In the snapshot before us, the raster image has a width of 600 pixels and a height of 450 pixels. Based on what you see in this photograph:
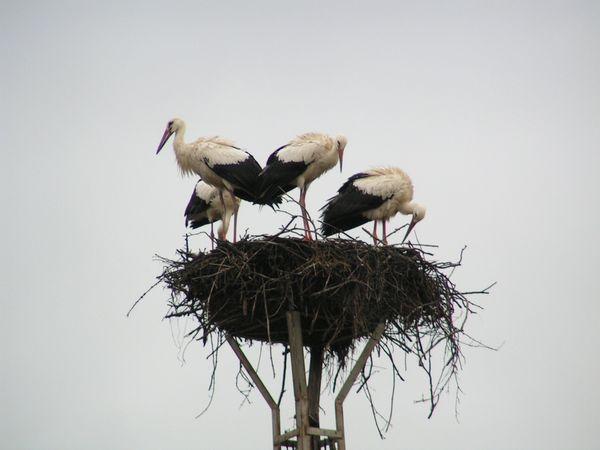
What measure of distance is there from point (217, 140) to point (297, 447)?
4288 millimetres

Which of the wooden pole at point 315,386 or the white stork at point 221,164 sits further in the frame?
the white stork at point 221,164

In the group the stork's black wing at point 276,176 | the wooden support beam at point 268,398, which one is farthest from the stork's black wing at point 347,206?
the wooden support beam at point 268,398

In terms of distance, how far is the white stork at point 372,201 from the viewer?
36.1ft

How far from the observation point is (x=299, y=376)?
8.08 metres

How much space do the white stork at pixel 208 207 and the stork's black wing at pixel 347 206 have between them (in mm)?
1486

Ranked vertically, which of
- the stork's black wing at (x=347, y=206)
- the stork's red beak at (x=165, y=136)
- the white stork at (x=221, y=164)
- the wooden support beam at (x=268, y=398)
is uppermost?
the stork's red beak at (x=165, y=136)

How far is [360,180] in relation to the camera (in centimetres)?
1120

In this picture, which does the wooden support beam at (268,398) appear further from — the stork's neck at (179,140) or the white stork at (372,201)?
the stork's neck at (179,140)

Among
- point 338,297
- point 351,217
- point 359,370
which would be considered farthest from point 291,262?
point 351,217

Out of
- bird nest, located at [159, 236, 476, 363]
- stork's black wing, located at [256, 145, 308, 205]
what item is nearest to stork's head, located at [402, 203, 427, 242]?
stork's black wing, located at [256, 145, 308, 205]

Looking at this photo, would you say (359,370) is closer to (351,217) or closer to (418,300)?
(418,300)

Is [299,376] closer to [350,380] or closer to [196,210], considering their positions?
[350,380]

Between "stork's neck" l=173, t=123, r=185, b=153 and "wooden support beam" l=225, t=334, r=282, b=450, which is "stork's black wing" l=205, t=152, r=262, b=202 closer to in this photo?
"stork's neck" l=173, t=123, r=185, b=153

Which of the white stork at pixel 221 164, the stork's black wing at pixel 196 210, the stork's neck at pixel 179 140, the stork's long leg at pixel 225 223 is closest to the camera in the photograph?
the white stork at pixel 221 164
